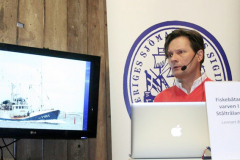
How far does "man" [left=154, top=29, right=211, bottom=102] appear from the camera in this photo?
2627mm

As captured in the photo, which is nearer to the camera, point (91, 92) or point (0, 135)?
point (0, 135)

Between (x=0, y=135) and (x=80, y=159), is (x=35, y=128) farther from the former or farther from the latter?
(x=80, y=159)

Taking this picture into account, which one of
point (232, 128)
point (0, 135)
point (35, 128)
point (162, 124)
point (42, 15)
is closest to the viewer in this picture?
point (232, 128)

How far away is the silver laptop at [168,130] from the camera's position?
1595 mm

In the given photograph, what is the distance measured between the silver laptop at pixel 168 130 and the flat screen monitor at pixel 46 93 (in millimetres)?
743

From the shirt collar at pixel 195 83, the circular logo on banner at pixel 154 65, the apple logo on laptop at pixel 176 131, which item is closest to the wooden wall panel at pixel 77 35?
the circular logo on banner at pixel 154 65

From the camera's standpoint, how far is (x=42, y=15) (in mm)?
2516

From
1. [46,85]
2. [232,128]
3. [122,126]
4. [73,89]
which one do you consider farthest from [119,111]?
[232,128]

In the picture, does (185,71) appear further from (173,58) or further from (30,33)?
(30,33)

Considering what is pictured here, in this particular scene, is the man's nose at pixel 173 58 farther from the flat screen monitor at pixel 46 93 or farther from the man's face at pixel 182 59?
the flat screen monitor at pixel 46 93

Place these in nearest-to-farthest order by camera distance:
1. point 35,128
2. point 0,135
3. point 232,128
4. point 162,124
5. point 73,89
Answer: point 232,128 → point 162,124 → point 0,135 → point 35,128 → point 73,89

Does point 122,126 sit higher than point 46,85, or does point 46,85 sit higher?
point 46,85

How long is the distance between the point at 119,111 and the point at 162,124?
99 centimetres

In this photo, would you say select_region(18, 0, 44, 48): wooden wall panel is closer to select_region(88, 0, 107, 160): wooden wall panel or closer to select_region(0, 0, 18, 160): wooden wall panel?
select_region(0, 0, 18, 160): wooden wall panel
